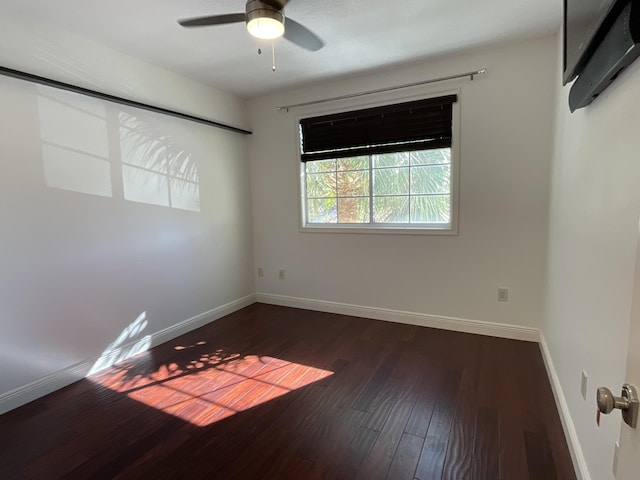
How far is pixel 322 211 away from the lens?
12.7ft

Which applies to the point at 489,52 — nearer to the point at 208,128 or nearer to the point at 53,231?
the point at 208,128

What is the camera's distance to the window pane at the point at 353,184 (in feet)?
11.8

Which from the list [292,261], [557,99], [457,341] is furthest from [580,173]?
[292,261]

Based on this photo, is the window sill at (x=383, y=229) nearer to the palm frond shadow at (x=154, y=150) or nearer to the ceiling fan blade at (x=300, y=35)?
the palm frond shadow at (x=154, y=150)

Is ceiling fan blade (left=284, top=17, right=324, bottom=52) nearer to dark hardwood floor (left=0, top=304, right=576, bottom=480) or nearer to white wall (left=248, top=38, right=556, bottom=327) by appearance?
white wall (left=248, top=38, right=556, bottom=327)

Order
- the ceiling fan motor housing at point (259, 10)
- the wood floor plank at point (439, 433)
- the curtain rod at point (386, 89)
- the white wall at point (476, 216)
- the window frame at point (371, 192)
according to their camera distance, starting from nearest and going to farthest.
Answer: the wood floor plank at point (439, 433) < the ceiling fan motor housing at point (259, 10) < the white wall at point (476, 216) < the curtain rod at point (386, 89) < the window frame at point (371, 192)

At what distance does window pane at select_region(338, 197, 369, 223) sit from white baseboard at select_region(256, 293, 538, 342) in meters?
0.93

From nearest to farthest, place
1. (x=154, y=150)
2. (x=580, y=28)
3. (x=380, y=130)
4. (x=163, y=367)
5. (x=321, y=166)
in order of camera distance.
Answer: (x=580, y=28)
(x=163, y=367)
(x=154, y=150)
(x=380, y=130)
(x=321, y=166)

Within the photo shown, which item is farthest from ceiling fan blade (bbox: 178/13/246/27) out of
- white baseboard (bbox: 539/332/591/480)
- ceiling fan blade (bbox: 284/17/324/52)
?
white baseboard (bbox: 539/332/591/480)

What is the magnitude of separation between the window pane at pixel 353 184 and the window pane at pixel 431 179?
0.49 meters

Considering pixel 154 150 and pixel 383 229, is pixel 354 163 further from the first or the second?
pixel 154 150

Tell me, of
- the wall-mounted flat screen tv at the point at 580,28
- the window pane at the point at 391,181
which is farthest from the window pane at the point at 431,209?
the wall-mounted flat screen tv at the point at 580,28

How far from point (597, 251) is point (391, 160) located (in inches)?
87.8

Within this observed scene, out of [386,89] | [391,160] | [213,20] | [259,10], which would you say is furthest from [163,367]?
[386,89]
